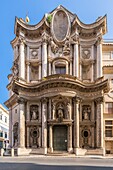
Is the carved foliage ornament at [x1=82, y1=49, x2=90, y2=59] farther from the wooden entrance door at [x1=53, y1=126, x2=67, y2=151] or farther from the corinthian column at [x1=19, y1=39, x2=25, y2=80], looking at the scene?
the wooden entrance door at [x1=53, y1=126, x2=67, y2=151]

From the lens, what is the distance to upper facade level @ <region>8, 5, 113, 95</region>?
38.1 m

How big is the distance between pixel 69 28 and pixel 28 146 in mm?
19244

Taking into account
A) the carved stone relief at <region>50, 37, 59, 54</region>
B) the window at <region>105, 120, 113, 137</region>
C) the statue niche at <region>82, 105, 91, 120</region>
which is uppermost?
the carved stone relief at <region>50, 37, 59, 54</region>

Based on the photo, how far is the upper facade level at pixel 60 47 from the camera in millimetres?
38094

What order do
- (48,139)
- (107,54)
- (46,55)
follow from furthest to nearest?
(107,54) → (46,55) → (48,139)

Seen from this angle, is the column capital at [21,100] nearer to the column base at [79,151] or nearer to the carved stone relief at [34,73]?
the carved stone relief at [34,73]

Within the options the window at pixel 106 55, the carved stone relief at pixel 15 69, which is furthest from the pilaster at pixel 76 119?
the carved stone relief at pixel 15 69

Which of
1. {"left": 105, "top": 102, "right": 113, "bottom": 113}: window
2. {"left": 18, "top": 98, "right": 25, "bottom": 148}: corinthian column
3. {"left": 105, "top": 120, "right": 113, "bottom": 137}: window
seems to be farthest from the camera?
{"left": 105, "top": 102, "right": 113, "bottom": 113}: window

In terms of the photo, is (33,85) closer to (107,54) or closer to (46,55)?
(46,55)

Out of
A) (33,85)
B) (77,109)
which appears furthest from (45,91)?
(77,109)

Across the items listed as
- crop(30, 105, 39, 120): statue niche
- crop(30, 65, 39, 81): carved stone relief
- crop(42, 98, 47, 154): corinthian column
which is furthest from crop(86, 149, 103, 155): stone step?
crop(30, 65, 39, 81): carved stone relief

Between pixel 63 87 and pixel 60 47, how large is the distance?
799 centimetres

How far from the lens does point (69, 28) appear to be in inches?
1544

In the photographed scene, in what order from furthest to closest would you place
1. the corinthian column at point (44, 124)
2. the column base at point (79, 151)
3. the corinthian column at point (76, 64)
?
the corinthian column at point (76, 64) < the corinthian column at point (44, 124) < the column base at point (79, 151)
